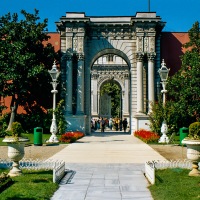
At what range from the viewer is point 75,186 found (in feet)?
35.3

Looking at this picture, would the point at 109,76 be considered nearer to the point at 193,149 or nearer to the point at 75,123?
the point at 75,123

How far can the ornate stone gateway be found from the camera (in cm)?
3862

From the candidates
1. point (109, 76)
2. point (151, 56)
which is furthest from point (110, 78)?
point (151, 56)

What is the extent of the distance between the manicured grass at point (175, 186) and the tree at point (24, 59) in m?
24.5

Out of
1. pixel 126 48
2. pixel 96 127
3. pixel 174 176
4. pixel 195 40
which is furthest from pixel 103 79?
pixel 174 176

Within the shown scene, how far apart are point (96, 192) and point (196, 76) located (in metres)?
25.8

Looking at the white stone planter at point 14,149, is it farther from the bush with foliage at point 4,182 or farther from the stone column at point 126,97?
the stone column at point 126,97

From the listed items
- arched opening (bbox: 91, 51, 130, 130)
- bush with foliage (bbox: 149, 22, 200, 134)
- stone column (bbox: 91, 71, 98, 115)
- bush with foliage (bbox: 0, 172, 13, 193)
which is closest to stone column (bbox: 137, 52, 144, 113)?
bush with foliage (bbox: 149, 22, 200, 134)

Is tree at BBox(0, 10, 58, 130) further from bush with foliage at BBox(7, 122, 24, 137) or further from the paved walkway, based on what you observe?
bush with foliage at BBox(7, 122, 24, 137)

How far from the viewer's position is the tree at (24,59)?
35406 mm

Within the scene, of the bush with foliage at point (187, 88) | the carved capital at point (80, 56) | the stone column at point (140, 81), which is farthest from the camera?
the carved capital at point (80, 56)

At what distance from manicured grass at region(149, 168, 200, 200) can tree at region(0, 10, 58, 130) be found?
24.5 meters

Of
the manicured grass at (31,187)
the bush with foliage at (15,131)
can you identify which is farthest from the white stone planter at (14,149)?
the manicured grass at (31,187)

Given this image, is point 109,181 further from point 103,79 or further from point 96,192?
point 103,79
